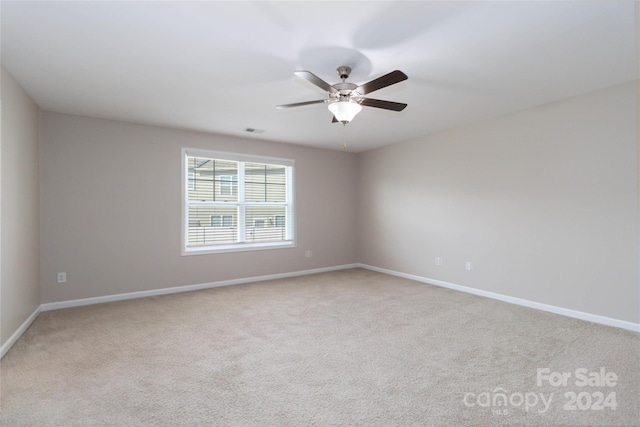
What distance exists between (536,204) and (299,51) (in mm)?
3287

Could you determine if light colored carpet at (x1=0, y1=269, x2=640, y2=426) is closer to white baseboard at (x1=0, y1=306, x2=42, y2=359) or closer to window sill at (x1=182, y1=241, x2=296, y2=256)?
white baseboard at (x1=0, y1=306, x2=42, y2=359)

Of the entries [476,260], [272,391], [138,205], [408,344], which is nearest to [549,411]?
[408,344]

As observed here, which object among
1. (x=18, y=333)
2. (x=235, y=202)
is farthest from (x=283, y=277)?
(x=18, y=333)

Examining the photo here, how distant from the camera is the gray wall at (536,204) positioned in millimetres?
3166

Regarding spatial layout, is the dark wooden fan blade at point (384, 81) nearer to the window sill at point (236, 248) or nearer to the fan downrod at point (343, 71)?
the fan downrod at point (343, 71)

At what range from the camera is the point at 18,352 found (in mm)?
2648

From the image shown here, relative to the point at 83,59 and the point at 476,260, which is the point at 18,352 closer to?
the point at 83,59

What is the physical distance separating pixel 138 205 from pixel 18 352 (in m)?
2.14

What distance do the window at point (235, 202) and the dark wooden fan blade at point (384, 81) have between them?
125 inches

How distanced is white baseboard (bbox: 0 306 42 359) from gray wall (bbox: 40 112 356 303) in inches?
14.4

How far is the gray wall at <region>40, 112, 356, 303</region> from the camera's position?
12.7ft

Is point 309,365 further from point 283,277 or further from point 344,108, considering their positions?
point 283,277

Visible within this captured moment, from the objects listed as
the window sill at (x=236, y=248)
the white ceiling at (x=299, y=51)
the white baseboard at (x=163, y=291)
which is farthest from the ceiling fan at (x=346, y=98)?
the white baseboard at (x=163, y=291)

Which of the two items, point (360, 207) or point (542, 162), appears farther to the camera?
point (360, 207)
